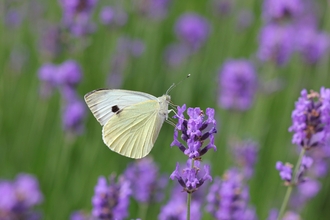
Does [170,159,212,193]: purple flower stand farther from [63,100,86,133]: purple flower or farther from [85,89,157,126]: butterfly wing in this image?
[63,100,86,133]: purple flower

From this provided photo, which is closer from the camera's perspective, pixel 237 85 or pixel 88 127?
pixel 237 85

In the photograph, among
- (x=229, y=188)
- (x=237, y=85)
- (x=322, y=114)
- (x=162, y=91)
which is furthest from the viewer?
(x=162, y=91)

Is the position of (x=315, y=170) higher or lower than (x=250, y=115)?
lower

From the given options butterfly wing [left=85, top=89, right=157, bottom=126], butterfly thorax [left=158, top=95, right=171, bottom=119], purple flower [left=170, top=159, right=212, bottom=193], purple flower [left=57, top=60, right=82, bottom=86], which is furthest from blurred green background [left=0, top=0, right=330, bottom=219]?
purple flower [left=170, top=159, right=212, bottom=193]

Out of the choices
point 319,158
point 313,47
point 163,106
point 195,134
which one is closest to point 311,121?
point 195,134

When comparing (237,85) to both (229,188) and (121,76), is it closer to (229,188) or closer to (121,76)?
(121,76)

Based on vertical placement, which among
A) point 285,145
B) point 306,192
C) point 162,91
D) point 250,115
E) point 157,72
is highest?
point 157,72

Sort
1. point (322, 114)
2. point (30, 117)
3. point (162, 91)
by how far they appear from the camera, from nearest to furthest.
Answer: point (322, 114), point (30, 117), point (162, 91)

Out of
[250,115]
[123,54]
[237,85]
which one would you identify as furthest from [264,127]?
[123,54]
